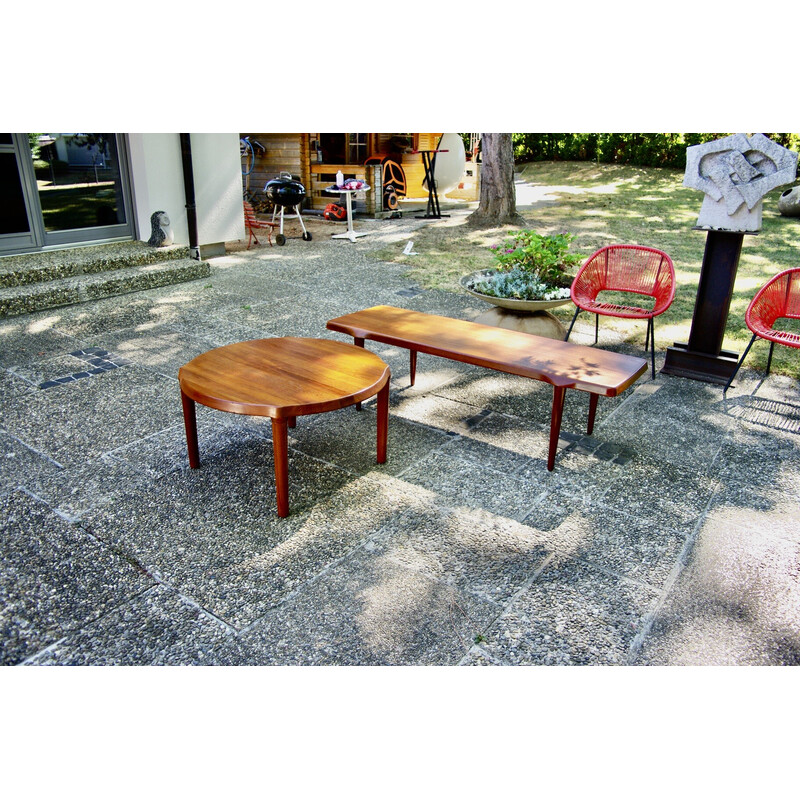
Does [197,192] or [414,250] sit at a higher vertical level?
[197,192]

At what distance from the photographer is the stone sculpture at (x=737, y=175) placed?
173 inches

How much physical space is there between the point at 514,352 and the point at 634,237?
276 inches

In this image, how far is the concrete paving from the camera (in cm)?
254

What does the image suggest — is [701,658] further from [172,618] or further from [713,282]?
[713,282]

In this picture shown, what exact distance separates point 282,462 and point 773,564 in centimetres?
220

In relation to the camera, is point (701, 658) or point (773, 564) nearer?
point (701, 658)

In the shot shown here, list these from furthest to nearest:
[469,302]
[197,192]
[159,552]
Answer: [197,192], [469,302], [159,552]

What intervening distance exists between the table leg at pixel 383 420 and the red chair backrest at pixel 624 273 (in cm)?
236

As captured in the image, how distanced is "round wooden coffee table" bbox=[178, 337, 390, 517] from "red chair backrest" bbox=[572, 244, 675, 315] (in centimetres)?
239

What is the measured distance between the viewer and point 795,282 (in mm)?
4828

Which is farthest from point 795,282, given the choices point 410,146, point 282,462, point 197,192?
point 410,146

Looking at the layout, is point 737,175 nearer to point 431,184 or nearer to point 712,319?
point 712,319

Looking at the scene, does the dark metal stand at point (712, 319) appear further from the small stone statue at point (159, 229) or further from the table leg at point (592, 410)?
the small stone statue at point (159, 229)

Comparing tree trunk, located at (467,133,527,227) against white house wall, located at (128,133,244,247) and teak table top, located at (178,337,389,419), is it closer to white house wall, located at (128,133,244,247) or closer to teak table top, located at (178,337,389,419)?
white house wall, located at (128,133,244,247)
